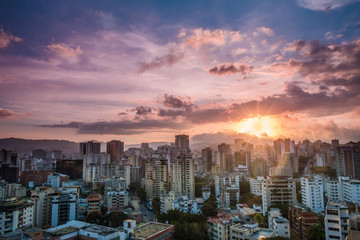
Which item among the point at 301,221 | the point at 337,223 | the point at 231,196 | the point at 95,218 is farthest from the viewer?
the point at 231,196

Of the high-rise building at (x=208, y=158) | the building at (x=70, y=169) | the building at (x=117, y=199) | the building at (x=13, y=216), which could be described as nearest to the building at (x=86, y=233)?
the building at (x=13, y=216)

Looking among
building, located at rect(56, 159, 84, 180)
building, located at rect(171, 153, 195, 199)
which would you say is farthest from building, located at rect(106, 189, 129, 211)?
building, located at rect(56, 159, 84, 180)

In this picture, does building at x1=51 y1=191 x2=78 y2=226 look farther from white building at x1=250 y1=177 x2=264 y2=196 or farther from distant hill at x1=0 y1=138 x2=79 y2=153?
distant hill at x1=0 y1=138 x2=79 y2=153

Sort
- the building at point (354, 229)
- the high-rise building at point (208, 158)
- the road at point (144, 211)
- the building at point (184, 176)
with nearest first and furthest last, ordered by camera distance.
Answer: the building at point (354, 229)
the road at point (144, 211)
the building at point (184, 176)
the high-rise building at point (208, 158)

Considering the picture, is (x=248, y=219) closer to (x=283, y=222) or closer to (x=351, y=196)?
(x=283, y=222)

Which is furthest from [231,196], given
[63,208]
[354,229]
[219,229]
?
[354,229]

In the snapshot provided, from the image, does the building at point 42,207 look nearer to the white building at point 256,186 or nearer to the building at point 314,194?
the building at point 314,194

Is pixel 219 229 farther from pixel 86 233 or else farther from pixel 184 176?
pixel 184 176

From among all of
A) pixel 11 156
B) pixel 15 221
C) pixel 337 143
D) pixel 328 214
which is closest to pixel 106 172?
pixel 11 156
